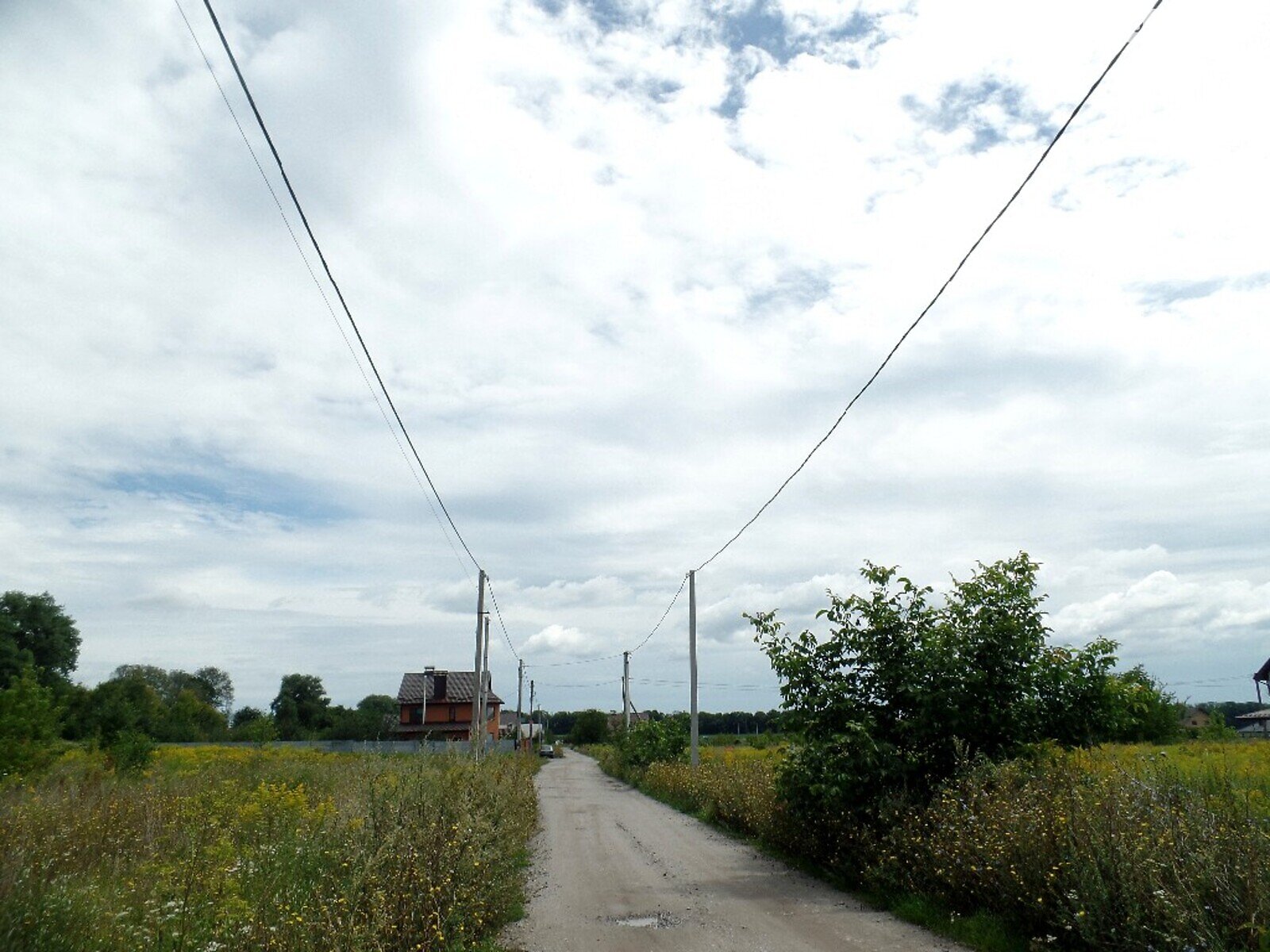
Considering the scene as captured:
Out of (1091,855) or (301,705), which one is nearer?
(1091,855)

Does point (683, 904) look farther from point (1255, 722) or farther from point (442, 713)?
point (442, 713)

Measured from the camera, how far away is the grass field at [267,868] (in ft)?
18.6

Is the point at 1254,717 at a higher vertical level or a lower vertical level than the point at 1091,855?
higher

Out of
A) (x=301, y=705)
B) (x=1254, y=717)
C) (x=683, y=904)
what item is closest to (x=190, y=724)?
(x=301, y=705)

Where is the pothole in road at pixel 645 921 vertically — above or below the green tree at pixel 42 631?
below

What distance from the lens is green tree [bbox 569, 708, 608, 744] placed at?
107 m

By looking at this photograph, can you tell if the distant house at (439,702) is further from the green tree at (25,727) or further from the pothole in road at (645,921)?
the pothole in road at (645,921)

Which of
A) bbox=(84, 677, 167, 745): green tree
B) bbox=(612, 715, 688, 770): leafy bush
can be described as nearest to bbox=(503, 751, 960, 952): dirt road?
bbox=(84, 677, 167, 745): green tree

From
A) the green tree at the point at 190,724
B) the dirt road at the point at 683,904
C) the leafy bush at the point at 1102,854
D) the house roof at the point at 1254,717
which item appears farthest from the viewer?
the green tree at the point at 190,724

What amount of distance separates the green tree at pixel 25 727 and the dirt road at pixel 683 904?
10.9 metres

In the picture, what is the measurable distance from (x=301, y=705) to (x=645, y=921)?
3883 inches

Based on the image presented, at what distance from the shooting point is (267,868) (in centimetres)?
692

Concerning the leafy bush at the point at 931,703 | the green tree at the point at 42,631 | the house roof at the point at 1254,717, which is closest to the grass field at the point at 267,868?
the leafy bush at the point at 931,703

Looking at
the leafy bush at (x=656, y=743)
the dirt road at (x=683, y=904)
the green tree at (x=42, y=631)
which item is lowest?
the dirt road at (x=683, y=904)
